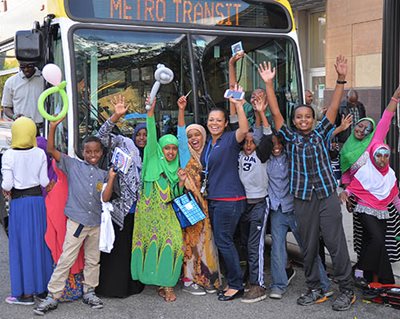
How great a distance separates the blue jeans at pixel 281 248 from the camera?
4754mm

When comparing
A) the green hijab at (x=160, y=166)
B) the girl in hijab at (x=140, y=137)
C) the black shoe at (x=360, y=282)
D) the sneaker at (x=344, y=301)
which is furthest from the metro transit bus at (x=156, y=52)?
the sneaker at (x=344, y=301)

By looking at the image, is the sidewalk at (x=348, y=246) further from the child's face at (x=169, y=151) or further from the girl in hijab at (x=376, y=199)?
the child's face at (x=169, y=151)

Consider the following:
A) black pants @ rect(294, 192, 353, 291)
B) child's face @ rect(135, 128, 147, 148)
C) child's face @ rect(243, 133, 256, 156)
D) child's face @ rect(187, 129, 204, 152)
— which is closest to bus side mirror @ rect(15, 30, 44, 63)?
child's face @ rect(135, 128, 147, 148)

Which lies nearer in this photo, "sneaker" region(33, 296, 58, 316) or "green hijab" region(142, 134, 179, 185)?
"sneaker" region(33, 296, 58, 316)

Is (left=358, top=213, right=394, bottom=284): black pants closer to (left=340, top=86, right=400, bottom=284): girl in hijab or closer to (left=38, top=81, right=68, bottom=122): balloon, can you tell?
(left=340, top=86, right=400, bottom=284): girl in hijab

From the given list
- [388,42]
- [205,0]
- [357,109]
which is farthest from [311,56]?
[205,0]

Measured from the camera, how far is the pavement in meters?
4.42

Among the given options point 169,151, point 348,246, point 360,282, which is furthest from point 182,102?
point 348,246

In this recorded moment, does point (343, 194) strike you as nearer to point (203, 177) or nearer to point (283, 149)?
point (283, 149)

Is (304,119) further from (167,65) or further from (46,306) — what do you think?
(46,306)

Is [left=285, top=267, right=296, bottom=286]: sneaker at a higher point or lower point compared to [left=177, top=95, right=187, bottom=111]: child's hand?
lower

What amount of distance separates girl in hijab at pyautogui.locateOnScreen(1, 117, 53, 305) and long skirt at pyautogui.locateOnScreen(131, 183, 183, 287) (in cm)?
84

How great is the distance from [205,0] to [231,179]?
1889mm

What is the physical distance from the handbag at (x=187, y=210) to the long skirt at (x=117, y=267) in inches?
17.1
